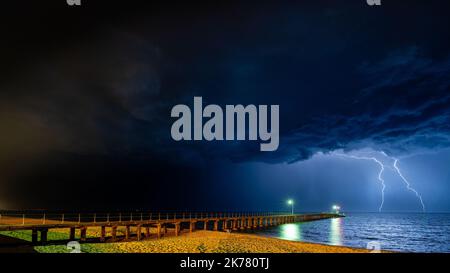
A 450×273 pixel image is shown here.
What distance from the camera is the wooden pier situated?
24875 mm

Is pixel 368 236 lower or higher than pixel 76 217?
lower

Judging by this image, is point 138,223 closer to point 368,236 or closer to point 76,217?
point 76,217

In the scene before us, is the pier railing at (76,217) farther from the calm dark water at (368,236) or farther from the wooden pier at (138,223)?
the calm dark water at (368,236)

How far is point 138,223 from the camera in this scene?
3042cm

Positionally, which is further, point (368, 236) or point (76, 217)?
point (368, 236)

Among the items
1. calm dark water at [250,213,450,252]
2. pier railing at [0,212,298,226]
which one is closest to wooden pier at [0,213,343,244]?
pier railing at [0,212,298,226]

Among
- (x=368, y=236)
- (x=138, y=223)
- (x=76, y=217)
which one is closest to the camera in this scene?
(x=76, y=217)

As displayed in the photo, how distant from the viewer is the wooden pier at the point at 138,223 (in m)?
24.9

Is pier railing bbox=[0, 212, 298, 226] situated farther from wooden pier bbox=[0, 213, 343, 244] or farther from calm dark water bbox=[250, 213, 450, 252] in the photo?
calm dark water bbox=[250, 213, 450, 252]

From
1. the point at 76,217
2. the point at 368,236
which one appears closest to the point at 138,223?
the point at 76,217

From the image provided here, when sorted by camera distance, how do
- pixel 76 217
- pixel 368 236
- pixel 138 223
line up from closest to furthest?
pixel 76 217 → pixel 138 223 → pixel 368 236
